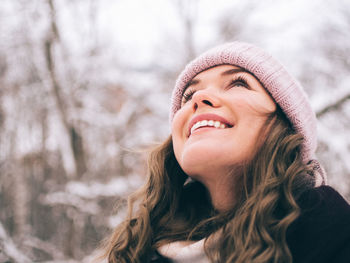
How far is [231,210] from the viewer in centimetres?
141

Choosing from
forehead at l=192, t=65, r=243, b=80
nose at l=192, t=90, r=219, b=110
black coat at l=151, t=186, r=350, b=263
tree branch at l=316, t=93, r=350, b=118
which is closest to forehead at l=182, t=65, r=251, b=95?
forehead at l=192, t=65, r=243, b=80

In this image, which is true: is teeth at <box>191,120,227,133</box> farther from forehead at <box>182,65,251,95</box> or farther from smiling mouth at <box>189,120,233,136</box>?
forehead at <box>182,65,251,95</box>

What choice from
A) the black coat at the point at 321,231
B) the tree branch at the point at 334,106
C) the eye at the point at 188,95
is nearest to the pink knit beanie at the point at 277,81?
the eye at the point at 188,95

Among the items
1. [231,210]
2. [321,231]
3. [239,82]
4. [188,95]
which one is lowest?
[231,210]

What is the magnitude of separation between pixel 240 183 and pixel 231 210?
141 millimetres

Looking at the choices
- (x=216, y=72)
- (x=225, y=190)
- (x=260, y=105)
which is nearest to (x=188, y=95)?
(x=216, y=72)

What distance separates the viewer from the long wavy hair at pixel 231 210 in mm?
1087

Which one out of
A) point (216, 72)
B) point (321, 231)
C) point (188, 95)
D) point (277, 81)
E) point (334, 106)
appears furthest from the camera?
point (334, 106)

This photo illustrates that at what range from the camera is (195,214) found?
1642 mm

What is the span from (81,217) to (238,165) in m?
4.75

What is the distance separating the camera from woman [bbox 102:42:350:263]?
3.45 feet

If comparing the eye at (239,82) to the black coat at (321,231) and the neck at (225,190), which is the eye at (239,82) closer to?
the neck at (225,190)

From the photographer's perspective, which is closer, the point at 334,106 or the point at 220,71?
the point at 220,71

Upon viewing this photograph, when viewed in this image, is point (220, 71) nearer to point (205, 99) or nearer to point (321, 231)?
point (205, 99)
